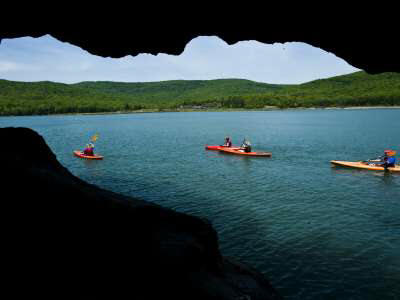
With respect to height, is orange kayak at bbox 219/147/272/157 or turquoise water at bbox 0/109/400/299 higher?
orange kayak at bbox 219/147/272/157

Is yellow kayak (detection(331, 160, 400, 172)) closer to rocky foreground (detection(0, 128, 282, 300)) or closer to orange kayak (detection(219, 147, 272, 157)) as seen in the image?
orange kayak (detection(219, 147, 272, 157))

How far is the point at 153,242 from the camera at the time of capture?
6.76 m

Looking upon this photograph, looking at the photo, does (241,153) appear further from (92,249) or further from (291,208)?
(92,249)

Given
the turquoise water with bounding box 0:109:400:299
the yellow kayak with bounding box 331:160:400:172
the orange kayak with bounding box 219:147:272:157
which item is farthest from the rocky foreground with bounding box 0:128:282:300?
the orange kayak with bounding box 219:147:272:157

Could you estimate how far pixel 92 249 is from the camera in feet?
19.5

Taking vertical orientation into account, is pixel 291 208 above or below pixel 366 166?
below

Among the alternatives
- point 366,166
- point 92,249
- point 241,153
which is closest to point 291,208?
point 366,166

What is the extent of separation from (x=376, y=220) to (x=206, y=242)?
16948 millimetres

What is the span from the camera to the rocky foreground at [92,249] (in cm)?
526

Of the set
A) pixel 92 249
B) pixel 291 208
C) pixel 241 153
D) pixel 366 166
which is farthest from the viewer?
pixel 241 153

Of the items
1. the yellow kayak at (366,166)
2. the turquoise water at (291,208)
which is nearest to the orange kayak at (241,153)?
the turquoise water at (291,208)

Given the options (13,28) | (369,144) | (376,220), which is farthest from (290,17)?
(369,144)

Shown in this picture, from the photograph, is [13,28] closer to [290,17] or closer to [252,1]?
[252,1]

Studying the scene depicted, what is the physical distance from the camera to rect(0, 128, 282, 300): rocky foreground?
5.26m
